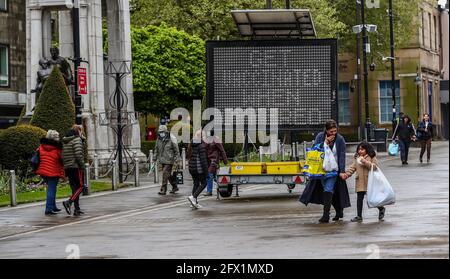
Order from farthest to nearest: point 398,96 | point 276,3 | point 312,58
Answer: point 398,96
point 276,3
point 312,58

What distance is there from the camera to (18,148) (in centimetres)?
3256

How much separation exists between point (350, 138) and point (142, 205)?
161 ft

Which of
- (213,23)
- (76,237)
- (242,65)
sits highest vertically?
(213,23)

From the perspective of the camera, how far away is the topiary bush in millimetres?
32500

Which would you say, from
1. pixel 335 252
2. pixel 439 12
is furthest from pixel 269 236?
pixel 439 12

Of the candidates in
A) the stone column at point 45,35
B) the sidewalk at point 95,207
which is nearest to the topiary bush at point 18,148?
the sidewalk at point 95,207

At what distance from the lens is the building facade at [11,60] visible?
60.4 m

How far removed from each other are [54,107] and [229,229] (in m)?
16.0

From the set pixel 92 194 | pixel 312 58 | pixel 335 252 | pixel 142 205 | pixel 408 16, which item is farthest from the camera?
pixel 408 16

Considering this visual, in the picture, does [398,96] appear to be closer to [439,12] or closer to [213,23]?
[439,12]

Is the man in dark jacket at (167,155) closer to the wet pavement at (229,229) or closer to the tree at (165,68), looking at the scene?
the wet pavement at (229,229)

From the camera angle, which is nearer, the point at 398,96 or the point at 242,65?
the point at 242,65

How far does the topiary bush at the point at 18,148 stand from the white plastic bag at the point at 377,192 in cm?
1532
